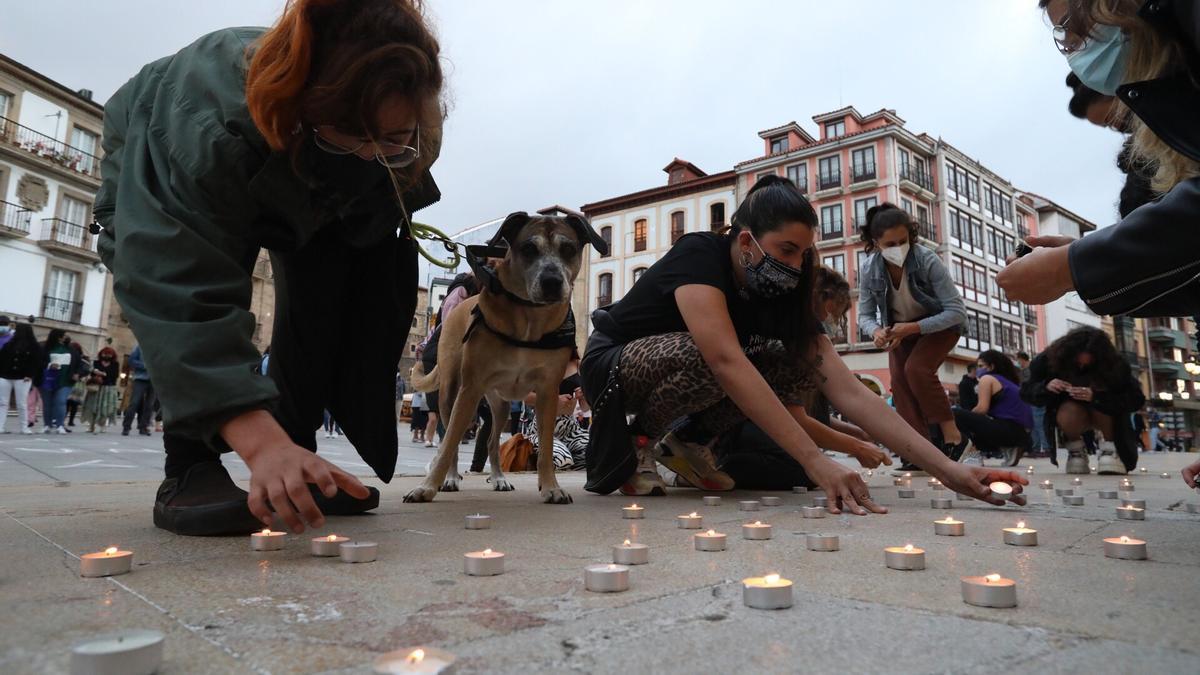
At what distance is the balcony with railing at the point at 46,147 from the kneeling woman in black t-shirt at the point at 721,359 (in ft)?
108

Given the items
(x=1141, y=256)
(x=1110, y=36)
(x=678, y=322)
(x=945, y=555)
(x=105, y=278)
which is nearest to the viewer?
(x=1141, y=256)

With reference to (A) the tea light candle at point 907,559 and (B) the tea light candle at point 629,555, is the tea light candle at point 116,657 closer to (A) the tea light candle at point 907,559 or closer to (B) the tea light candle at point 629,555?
(B) the tea light candle at point 629,555

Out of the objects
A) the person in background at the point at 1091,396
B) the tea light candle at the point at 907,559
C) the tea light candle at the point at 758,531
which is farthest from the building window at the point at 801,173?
the tea light candle at the point at 907,559

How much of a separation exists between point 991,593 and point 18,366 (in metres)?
15.2

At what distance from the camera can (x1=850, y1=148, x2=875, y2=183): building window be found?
35219mm

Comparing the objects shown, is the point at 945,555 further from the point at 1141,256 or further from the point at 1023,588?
the point at 1141,256

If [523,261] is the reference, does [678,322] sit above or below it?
below

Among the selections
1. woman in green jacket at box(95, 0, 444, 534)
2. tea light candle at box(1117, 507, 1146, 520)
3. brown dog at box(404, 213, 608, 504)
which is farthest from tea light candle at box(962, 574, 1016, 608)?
brown dog at box(404, 213, 608, 504)

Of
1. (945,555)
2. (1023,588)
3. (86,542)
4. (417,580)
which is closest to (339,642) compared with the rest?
(417,580)

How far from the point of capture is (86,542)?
190 cm

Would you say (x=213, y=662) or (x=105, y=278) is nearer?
(x=213, y=662)

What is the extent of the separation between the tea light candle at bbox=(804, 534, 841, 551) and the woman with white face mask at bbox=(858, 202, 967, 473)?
4.33m

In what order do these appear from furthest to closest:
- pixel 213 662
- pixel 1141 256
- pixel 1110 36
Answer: pixel 1110 36 < pixel 1141 256 < pixel 213 662

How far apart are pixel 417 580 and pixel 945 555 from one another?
138 centimetres
